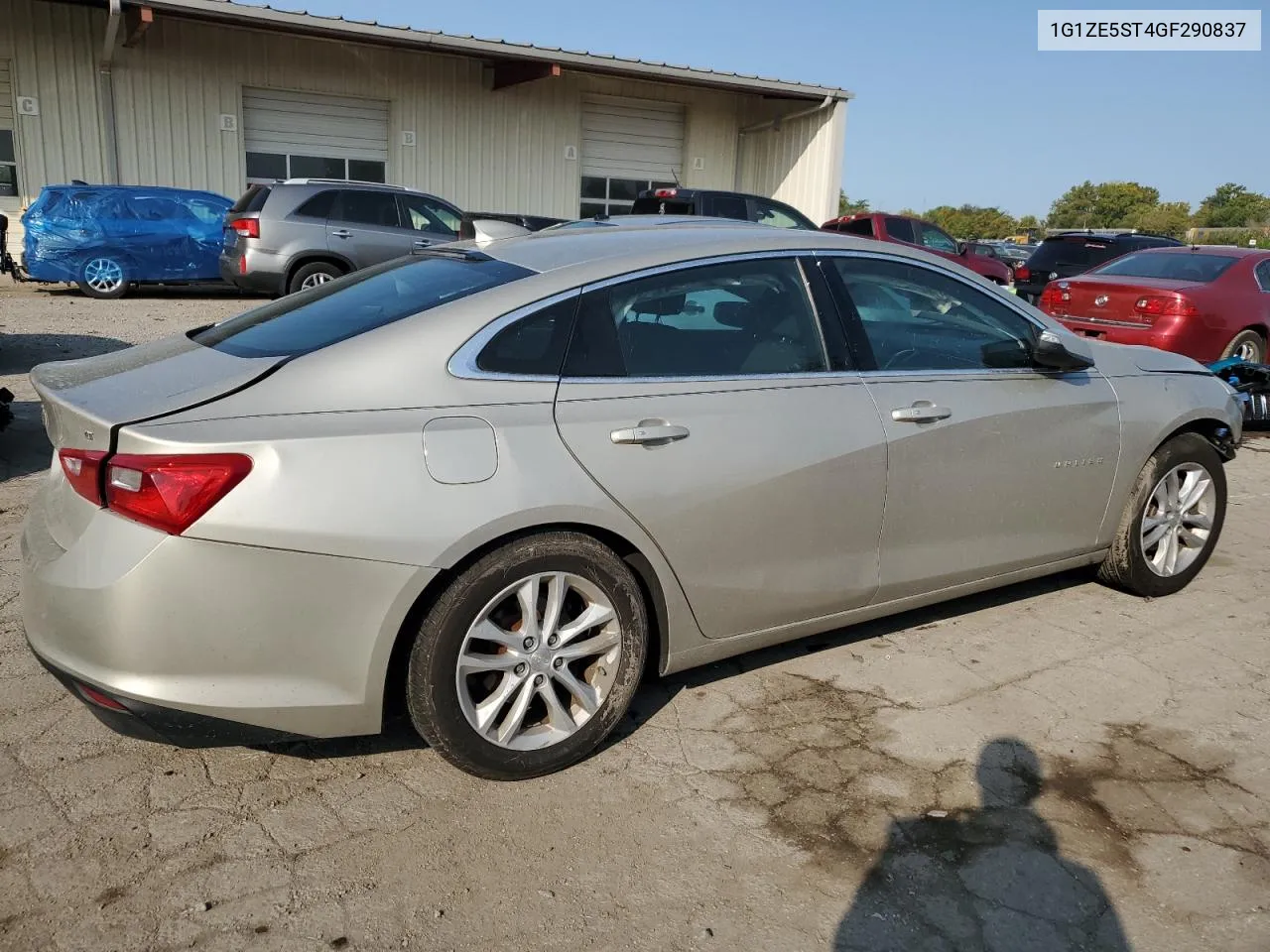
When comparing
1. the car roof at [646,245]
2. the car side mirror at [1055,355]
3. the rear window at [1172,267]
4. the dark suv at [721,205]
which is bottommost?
the car side mirror at [1055,355]

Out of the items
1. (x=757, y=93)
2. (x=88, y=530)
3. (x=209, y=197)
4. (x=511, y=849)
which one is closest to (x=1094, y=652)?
(x=511, y=849)

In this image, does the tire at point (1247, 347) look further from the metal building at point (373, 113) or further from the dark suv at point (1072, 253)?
the metal building at point (373, 113)

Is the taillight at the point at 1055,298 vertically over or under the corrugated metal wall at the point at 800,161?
under

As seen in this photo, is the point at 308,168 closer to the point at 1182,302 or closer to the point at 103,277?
the point at 103,277

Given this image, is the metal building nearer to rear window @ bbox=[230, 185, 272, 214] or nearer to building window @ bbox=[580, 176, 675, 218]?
building window @ bbox=[580, 176, 675, 218]

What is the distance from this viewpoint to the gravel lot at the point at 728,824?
2432 millimetres

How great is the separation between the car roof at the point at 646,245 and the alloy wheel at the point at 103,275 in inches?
478

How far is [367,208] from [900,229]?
26.2ft

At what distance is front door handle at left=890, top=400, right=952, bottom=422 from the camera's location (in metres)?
3.54

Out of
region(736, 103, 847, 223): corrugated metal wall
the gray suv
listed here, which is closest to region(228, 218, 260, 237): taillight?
the gray suv

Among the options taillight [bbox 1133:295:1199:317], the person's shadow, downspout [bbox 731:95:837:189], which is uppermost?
downspout [bbox 731:95:837:189]

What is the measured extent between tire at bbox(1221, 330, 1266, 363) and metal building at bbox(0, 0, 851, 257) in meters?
13.4

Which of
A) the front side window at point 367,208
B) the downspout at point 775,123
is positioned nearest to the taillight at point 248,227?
the front side window at point 367,208

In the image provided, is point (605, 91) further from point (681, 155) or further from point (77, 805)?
point (77, 805)
